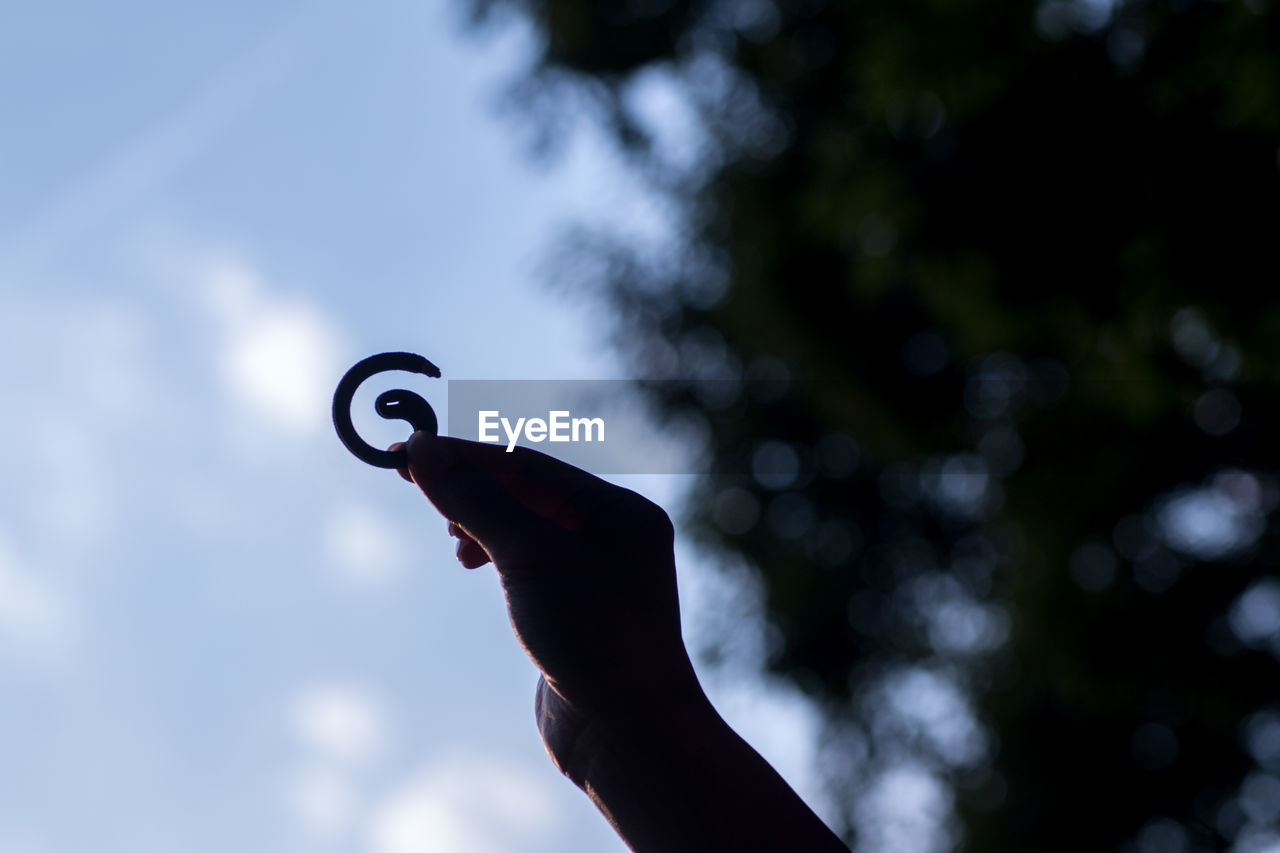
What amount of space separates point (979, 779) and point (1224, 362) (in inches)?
232

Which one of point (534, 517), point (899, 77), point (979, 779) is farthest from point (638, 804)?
point (979, 779)

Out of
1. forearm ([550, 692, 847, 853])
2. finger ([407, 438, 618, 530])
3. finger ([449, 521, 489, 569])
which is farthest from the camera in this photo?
finger ([449, 521, 489, 569])

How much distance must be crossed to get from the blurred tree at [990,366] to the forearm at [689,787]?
16.8 feet

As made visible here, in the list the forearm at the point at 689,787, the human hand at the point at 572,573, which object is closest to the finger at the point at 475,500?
the human hand at the point at 572,573

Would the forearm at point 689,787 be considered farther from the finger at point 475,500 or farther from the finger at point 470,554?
the finger at point 470,554

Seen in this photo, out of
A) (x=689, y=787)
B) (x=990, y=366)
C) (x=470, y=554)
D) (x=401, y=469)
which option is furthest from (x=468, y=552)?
(x=990, y=366)

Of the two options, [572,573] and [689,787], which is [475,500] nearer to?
[572,573]

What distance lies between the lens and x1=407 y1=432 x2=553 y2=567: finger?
1804 millimetres

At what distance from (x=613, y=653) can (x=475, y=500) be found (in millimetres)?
341

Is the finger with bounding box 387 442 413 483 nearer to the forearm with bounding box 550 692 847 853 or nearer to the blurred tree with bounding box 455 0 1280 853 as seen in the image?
the forearm with bounding box 550 692 847 853

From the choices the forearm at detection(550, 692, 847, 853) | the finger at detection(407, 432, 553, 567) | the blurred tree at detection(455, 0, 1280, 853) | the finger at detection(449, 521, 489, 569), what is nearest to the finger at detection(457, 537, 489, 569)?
the finger at detection(449, 521, 489, 569)

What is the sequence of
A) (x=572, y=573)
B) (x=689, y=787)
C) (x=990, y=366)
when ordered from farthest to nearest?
(x=990, y=366) → (x=572, y=573) → (x=689, y=787)

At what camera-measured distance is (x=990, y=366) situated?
10609mm

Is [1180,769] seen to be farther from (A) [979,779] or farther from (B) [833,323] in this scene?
(B) [833,323]
